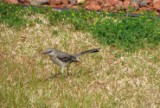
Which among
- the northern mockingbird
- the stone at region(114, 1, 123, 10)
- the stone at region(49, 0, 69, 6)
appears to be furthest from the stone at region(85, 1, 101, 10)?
the northern mockingbird

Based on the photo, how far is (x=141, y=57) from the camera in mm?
9719

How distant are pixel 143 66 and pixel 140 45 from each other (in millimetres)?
999

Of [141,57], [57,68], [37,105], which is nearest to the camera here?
[37,105]

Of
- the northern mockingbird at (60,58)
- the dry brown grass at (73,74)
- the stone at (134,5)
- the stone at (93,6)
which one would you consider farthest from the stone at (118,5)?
the northern mockingbird at (60,58)

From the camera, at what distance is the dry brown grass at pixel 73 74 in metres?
7.87

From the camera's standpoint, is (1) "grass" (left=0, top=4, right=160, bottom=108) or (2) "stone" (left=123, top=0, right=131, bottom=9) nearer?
(1) "grass" (left=0, top=4, right=160, bottom=108)

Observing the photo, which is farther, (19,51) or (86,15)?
(86,15)

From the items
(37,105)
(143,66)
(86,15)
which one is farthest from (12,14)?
(37,105)

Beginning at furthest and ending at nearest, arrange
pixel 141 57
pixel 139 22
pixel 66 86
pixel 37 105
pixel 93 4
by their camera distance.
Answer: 1. pixel 93 4
2. pixel 139 22
3. pixel 141 57
4. pixel 66 86
5. pixel 37 105

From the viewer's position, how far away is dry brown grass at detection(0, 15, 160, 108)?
25.8ft

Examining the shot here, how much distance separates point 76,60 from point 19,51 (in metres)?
1.49

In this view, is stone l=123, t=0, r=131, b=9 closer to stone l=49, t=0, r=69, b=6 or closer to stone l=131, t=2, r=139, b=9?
stone l=131, t=2, r=139, b=9

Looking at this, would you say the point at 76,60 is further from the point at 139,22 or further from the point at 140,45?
the point at 139,22

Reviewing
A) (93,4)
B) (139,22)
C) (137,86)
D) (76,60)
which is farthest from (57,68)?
(93,4)
